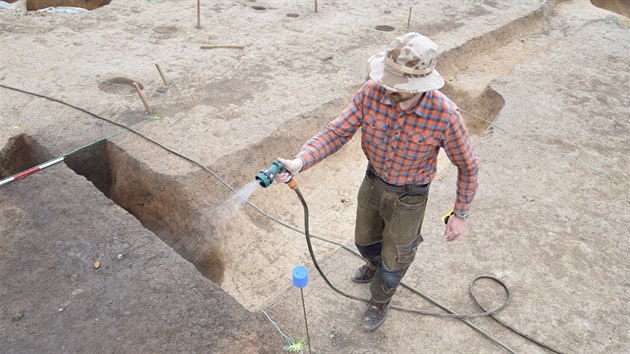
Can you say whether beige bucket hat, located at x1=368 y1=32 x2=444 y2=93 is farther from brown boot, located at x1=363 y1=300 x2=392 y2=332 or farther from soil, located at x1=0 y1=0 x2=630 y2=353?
soil, located at x1=0 y1=0 x2=630 y2=353

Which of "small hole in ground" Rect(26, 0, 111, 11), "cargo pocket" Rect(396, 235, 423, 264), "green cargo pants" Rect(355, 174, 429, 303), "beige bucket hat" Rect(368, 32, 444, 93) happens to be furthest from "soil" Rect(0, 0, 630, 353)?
"small hole in ground" Rect(26, 0, 111, 11)

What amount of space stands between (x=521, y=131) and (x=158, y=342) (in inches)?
196

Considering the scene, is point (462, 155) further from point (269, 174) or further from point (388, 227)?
point (269, 174)

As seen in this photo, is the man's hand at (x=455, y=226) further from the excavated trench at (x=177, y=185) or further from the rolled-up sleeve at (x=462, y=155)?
the excavated trench at (x=177, y=185)

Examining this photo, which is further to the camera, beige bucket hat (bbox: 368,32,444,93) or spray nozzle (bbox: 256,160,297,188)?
spray nozzle (bbox: 256,160,297,188)

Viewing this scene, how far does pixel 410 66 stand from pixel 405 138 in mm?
424

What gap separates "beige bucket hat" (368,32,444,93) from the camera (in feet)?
7.61

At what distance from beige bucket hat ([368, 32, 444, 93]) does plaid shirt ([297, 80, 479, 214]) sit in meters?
0.13

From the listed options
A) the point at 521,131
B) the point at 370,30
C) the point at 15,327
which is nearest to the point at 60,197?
the point at 15,327

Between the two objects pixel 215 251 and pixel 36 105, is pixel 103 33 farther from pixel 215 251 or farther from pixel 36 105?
pixel 215 251

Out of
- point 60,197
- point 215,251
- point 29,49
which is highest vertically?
point 29,49

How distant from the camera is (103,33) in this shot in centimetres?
776

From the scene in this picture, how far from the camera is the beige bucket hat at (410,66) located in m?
2.32

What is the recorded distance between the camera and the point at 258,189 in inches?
210
